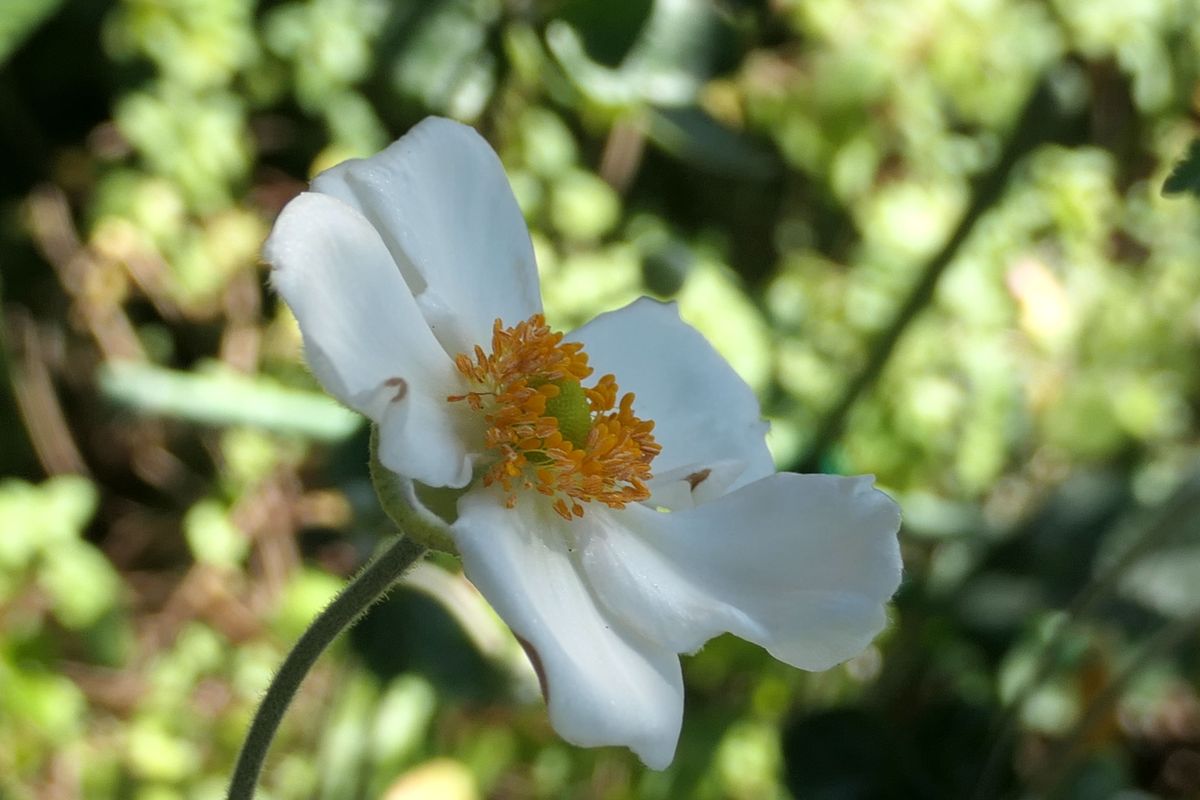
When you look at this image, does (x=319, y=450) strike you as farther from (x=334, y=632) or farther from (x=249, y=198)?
(x=334, y=632)

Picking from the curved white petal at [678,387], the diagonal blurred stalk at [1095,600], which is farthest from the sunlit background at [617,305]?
the curved white petal at [678,387]

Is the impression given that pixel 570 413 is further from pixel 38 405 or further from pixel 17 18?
pixel 38 405

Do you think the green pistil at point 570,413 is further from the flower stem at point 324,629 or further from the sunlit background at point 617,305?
the sunlit background at point 617,305

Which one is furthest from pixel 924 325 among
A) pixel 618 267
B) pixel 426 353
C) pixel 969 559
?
pixel 426 353

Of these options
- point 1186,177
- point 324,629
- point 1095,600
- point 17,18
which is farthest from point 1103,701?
point 17,18

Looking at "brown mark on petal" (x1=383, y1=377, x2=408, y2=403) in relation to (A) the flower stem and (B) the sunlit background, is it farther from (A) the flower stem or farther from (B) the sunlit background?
(B) the sunlit background

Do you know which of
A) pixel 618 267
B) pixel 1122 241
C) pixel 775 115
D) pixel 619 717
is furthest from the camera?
pixel 1122 241
